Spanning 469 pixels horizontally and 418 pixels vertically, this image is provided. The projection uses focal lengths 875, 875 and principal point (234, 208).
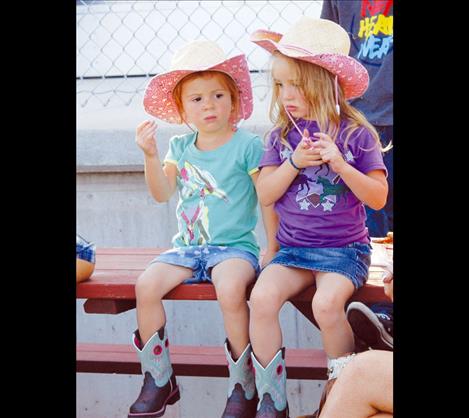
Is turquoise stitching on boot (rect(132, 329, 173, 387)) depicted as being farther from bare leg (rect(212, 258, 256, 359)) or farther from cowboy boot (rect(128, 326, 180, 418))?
bare leg (rect(212, 258, 256, 359))

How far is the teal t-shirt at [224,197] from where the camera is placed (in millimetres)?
2613

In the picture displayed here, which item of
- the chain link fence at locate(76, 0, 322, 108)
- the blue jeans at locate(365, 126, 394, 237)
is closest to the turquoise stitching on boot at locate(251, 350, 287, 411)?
the blue jeans at locate(365, 126, 394, 237)

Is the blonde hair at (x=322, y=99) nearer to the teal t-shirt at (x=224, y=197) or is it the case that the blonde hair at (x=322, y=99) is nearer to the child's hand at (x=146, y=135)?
the teal t-shirt at (x=224, y=197)

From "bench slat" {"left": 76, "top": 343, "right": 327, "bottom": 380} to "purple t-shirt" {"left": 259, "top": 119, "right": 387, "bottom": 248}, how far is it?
639 mm

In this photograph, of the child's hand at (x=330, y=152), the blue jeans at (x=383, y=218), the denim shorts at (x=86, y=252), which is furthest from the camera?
the blue jeans at (x=383, y=218)

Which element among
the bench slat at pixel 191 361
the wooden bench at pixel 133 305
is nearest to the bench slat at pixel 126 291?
the wooden bench at pixel 133 305

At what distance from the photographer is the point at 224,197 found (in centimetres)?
262

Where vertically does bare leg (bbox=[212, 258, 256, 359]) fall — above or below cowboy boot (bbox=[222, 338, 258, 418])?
above

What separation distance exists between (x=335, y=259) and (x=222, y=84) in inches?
25.8

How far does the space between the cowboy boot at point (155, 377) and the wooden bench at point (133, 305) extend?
0.14 m

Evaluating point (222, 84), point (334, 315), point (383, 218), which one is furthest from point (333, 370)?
point (383, 218)

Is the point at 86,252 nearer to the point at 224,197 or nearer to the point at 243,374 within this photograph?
the point at 224,197

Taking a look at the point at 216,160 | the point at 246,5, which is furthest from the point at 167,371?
the point at 246,5

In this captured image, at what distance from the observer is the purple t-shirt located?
237 cm
